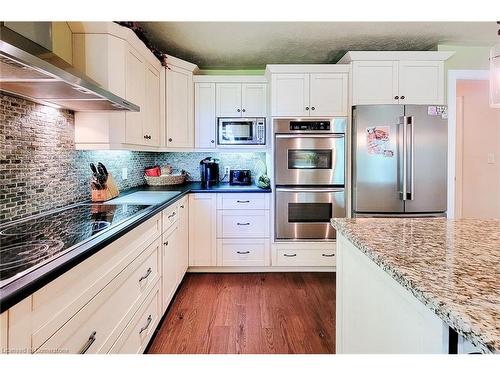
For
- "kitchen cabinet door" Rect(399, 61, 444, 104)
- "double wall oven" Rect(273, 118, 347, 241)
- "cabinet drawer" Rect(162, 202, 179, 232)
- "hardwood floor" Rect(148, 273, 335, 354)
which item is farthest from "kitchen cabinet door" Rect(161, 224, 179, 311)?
"kitchen cabinet door" Rect(399, 61, 444, 104)

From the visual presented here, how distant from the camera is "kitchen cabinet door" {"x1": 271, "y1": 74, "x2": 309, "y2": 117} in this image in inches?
124

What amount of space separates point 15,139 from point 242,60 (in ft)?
8.46

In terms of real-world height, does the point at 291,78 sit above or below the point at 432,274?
above

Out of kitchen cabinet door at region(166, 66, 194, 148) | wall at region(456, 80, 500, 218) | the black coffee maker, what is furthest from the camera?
wall at region(456, 80, 500, 218)

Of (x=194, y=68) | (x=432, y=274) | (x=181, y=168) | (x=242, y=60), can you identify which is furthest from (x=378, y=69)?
(x=432, y=274)

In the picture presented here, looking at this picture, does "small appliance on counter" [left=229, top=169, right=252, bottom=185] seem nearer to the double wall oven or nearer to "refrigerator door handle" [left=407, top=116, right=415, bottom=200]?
the double wall oven

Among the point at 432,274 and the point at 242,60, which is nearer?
the point at 432,274

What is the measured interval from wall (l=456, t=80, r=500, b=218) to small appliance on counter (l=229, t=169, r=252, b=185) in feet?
10.1

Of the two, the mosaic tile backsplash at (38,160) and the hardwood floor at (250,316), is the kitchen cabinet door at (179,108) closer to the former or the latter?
the mosaic tile backsplash at (38,160)

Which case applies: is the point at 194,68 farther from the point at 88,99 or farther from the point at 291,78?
the point at 88,99
